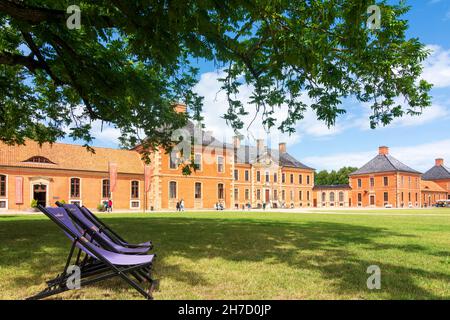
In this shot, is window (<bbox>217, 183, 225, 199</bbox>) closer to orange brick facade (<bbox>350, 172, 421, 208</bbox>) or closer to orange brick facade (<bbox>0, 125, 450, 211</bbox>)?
orange brick facade (<bbox>0, 125, 450, 211</bbox>)

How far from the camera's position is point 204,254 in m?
6.70

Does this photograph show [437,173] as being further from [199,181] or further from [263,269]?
[263,269]

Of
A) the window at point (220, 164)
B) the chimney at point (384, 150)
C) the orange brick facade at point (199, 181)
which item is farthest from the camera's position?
the chimney at point (384, 150)

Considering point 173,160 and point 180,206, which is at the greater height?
point 173,160

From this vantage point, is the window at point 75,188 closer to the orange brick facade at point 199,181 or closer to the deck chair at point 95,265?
the orange brick facade at point 199,181

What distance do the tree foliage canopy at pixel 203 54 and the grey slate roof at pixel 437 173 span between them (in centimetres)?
7544

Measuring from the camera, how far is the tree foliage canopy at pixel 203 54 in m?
4.89

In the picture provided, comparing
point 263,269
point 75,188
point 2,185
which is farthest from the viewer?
point 75,188

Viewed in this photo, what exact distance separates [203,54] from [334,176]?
7814 cm

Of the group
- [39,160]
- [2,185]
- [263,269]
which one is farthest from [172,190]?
[263,269]

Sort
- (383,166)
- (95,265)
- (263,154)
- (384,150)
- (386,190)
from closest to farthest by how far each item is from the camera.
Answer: (95,265) → (263,154) → (386,190) → (383,166) → (384,150)

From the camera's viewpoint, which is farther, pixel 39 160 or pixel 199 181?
pixel 199 181

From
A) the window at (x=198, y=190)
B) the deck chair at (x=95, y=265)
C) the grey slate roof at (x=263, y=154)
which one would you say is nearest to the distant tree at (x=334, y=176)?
the grey slate roof at (x=263, y=154)

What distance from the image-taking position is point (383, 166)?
59031mm
